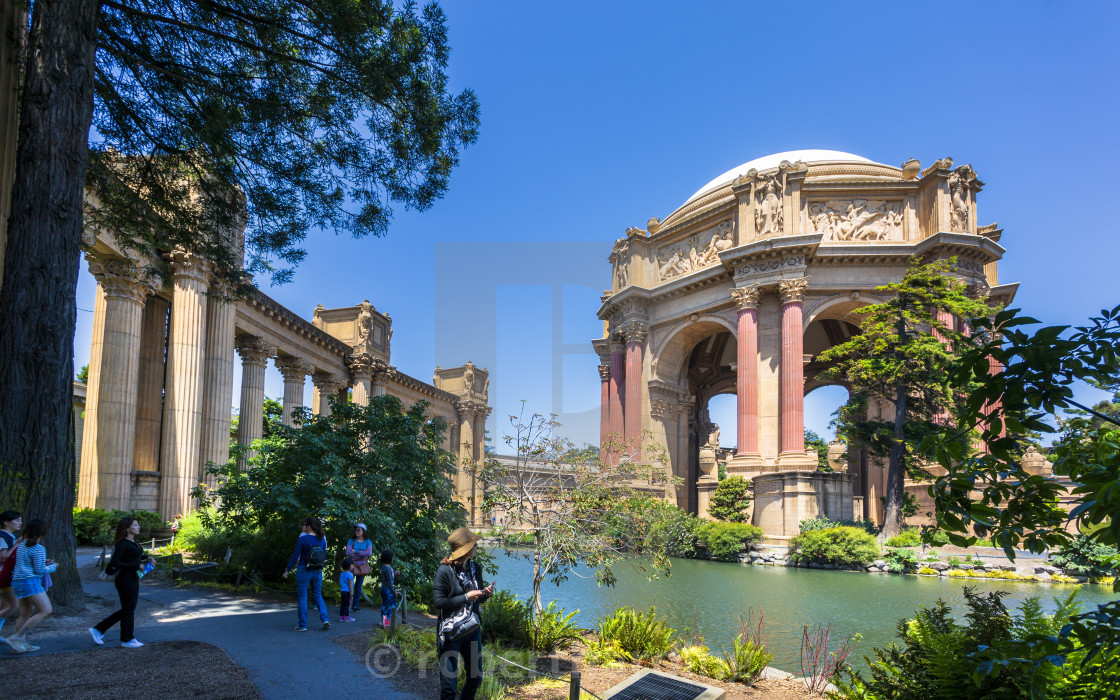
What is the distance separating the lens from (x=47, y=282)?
8922 millimetres

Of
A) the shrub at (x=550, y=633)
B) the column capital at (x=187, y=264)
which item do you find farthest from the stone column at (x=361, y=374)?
the shrub at (x=550, y=633)

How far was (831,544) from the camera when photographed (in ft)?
85.5

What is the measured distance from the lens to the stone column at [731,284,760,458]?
3675cm

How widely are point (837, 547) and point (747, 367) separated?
13.4 m

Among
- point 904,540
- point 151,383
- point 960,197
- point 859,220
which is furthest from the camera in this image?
point 859,220

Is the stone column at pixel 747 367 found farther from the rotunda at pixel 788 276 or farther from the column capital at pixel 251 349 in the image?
the column capital at pixel 251 349

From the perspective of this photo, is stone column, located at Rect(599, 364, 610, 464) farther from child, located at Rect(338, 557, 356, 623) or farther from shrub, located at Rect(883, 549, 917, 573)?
child, located at Rect(338, 557, 356, 623)

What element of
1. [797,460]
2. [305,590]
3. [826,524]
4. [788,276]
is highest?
[788,276]

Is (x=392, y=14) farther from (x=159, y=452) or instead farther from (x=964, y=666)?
(x=159, y=452)

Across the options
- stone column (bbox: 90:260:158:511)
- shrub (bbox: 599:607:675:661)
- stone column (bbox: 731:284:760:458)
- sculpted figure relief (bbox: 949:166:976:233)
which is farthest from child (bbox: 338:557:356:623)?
sculpted figure relief (bbox: 949:166:976:233)

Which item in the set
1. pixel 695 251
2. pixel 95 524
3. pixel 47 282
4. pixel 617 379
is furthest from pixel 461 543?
pixel 617 379

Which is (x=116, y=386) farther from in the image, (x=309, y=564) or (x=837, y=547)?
(x=837, y=547)

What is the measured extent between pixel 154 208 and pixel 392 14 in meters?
6.58

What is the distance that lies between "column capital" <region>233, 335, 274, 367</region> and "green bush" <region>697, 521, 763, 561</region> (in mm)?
20062
